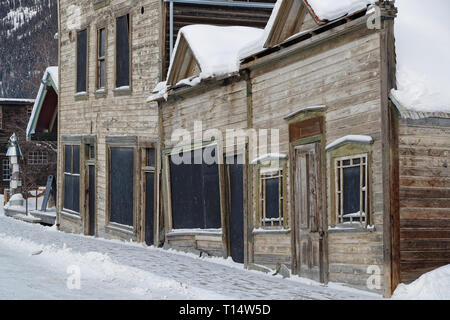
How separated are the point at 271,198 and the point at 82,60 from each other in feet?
38.8

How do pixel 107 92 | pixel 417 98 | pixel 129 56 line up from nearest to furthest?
pixel 417 98
pixel 129 56
pixel 107 92

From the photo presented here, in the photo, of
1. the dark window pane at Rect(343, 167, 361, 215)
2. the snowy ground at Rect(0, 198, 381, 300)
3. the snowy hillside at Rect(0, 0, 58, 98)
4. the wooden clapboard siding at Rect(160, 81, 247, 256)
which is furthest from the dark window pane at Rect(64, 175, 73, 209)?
the snowy hillside at Rect(0, 0, 58, 98)

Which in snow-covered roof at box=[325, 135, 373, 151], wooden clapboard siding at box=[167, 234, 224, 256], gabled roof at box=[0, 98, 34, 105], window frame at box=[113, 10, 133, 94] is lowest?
wooden clapboard siding at box=[167, 234, 224, 256]

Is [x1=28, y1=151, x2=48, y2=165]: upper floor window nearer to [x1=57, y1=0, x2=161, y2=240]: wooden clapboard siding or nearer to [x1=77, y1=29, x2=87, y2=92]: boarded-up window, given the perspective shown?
[x1=57, y1=0, x2=161, y2=240]: wooden clapboard siding

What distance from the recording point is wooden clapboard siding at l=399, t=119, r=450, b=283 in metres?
10.8

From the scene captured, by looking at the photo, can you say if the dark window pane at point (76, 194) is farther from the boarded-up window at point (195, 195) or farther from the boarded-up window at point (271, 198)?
the boarded-up window at point (271, 198)

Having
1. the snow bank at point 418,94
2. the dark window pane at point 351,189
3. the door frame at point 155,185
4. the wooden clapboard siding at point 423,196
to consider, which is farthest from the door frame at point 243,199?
the snow bank at point 418,94

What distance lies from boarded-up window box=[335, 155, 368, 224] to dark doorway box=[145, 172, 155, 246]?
8647mm

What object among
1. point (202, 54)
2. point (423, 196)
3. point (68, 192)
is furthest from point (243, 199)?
point (68, 192)

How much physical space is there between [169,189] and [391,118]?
884 centimetres

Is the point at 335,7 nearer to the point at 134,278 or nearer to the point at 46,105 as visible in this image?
the point at 134,278

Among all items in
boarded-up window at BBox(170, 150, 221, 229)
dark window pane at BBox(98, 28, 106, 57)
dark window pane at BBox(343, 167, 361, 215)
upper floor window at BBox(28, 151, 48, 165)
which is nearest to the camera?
dark window pane at BBox(343, 167, 361, 215)

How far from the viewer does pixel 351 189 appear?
11.7 meters

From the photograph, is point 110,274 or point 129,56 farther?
point 129,56
